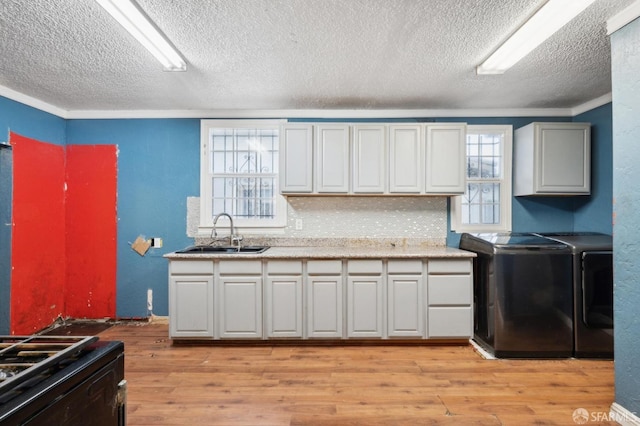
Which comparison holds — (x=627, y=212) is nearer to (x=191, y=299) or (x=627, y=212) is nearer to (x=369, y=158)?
(x=369, y=158)

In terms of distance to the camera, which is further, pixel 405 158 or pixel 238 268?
pixel 405 158

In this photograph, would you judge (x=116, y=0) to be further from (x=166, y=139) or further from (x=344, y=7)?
(x=166, y=139)

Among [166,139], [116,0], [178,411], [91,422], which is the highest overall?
[116,0]

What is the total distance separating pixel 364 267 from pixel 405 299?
49cm

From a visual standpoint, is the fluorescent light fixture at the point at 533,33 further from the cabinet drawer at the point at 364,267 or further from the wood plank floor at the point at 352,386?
the wood plank floor at the point at 352,386

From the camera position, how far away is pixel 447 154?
130 inches

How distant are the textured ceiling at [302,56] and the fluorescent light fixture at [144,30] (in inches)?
2.6

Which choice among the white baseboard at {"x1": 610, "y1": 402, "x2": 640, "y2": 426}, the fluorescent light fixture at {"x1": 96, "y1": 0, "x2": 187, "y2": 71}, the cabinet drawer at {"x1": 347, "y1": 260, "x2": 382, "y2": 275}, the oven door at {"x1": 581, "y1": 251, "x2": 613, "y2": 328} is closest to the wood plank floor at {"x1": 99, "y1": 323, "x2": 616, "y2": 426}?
the white baseboard at {"x1": 610, "y1": 402, "x2": 640, "y2": 426}

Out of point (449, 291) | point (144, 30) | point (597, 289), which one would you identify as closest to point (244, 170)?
point (144, 30)

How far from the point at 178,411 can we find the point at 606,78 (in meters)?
4.25

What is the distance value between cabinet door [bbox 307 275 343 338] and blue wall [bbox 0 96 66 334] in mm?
2132

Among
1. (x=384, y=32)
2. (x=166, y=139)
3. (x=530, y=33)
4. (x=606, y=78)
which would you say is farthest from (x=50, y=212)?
(x=606, y=78)

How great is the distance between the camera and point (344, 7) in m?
1.84

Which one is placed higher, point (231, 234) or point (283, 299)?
point (231, 234)
